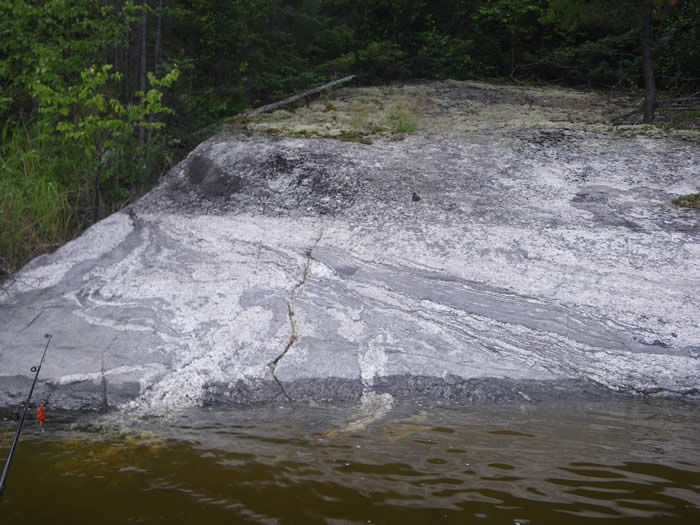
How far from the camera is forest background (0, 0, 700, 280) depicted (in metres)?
5.70

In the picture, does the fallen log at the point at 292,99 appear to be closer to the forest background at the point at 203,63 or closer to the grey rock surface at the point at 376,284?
the forest background at the point at 203,63

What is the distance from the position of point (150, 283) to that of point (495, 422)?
2831mm

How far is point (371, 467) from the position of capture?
8.07ft

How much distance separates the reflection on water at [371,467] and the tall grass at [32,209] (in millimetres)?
2317

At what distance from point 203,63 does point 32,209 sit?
4.69m

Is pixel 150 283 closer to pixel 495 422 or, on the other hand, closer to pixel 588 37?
pixel 495 422

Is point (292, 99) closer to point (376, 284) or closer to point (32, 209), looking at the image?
point (32, 209)

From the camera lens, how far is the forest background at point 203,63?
5695 mm

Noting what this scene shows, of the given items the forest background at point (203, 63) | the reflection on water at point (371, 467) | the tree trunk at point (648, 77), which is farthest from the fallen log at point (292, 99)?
the reflection on water at point (371, 467)

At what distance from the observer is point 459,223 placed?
480 centimetres

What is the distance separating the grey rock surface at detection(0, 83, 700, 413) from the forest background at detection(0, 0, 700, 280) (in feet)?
3.11

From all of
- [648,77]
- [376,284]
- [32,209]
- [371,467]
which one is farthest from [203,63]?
[371,467]

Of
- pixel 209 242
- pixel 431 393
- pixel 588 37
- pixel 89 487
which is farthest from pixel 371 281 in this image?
pixel 588 37

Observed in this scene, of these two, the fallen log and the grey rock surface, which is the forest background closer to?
the fallen log
